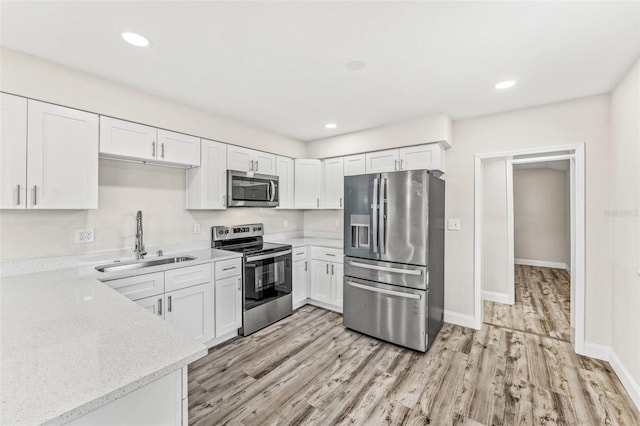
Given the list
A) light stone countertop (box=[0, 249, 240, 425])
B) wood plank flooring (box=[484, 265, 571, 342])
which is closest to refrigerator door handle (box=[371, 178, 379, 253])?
wood plank flooring (box=[484, 265, 571, 342])

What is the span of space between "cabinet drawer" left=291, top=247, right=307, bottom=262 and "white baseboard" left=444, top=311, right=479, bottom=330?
1.99 metres

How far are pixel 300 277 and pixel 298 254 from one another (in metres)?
0.33

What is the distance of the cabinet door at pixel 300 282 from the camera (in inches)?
149

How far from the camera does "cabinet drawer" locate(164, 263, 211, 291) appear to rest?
248 centimetres

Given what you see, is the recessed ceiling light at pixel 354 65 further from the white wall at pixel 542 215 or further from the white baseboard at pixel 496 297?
the white wall at pixel 542 215

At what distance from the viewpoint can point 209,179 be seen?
3137 millimetres

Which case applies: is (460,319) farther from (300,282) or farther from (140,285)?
(140,285)

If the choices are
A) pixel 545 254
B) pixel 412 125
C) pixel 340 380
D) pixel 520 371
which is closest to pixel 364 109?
pixel 412 125

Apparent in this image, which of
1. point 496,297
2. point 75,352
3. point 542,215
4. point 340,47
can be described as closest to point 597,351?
point 496,297

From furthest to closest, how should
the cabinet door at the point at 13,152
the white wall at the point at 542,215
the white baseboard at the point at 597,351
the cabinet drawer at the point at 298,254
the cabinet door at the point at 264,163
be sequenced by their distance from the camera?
the white wall at the point at 542,215
the cabinet drawer at the point at 298,254
the cabinet door at the point at 264,163
the white baseboard at the point at 597,351
the cabinet door at the point at 13,152

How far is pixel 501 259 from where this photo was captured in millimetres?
4168

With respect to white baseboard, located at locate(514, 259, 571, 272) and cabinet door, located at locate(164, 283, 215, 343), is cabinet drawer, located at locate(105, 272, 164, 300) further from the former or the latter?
white baseboard, located at locate(514, 259, 571, 272)

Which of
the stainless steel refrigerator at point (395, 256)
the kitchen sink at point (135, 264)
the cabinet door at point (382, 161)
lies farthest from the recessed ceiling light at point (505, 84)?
the kitchen sink at point (135, 264)

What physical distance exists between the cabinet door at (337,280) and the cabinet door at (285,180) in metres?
1.14
